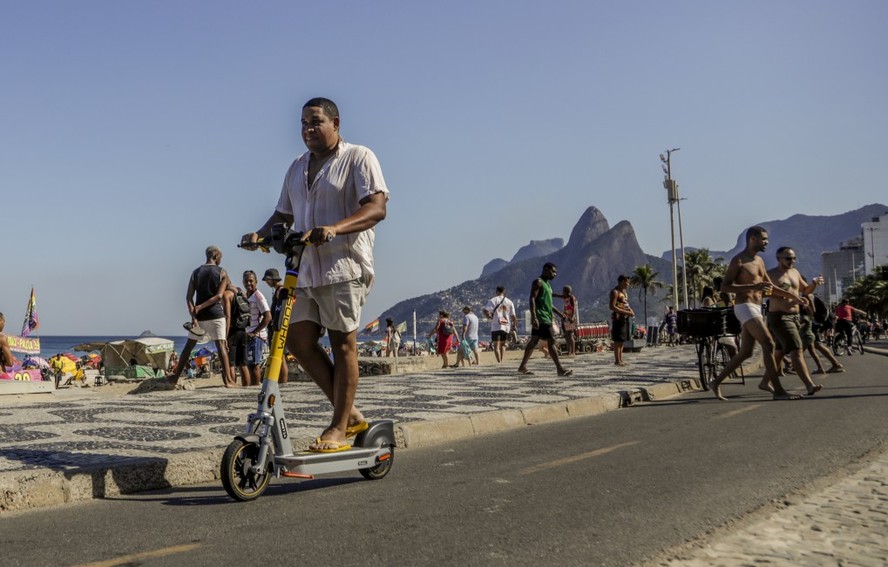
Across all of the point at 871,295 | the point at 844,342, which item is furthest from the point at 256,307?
the point at 871,295

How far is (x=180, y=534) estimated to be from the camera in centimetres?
382

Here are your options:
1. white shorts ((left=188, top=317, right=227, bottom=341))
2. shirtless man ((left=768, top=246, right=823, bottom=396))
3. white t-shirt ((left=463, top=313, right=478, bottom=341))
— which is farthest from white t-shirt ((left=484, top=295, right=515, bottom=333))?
white shorts ((left=188, top=317, right=227, bottom=341))

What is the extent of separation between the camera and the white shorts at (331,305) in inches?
195

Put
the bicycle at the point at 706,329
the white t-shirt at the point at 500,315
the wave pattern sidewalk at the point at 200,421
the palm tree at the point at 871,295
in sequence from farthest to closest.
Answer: the palm tree at the point at 871,295, the white t-shirt at the point at 500,315, the bicycle at the point at 706,329, the wave pattern sidewalk at the point at 200,421

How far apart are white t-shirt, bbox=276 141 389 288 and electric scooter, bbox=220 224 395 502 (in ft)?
0.63

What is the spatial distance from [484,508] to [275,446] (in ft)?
3.84

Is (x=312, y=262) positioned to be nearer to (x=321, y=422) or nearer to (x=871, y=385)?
(x=321, y=422)

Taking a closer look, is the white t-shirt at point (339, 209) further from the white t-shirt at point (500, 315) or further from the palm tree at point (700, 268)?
the palm tree at point (700, 268)

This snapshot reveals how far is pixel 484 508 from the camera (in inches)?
167

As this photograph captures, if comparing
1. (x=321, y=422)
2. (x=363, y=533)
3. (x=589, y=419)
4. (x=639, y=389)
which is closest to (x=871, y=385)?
(x=639, y=389)

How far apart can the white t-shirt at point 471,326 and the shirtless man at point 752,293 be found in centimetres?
1150

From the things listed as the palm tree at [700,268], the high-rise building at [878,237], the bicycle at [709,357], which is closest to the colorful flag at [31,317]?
the bicycle at [709,357]

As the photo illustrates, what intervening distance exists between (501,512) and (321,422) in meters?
3.47

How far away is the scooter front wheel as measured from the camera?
431cm
